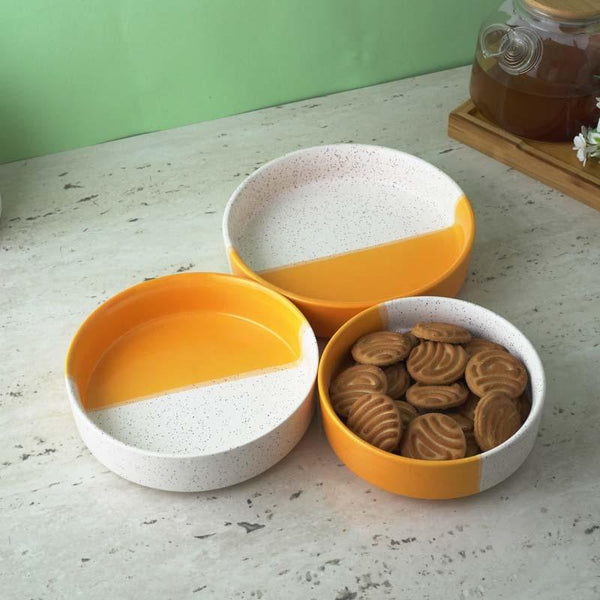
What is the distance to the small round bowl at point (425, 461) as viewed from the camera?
30.0 inches

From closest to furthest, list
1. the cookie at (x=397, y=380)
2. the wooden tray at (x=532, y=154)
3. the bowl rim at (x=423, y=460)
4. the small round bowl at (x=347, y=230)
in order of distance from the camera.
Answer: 1. the bowl rim at (x=423, y=460)
2. the cookie at (x=397, y=380)
3. the small round bowl at (x=347, y=230)
4. the wooden tray at (x=532, y=154)

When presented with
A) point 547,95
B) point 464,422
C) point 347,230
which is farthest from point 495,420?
point 547,95

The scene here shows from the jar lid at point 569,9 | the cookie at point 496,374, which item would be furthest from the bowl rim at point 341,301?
the jar lid at point 569,9

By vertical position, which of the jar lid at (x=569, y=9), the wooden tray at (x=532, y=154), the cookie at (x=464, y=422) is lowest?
the cookie at (x=464, y=422)

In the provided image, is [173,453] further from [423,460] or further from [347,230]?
[347,230]

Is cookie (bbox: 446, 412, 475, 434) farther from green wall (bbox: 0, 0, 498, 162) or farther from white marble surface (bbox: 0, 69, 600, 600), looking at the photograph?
green wall (bbox: 0, 0, 498, 162)

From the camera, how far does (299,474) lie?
85 cm

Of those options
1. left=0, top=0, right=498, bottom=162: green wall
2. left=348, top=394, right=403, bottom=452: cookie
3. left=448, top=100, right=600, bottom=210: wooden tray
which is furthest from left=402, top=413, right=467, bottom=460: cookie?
left=0, top=0, right=498, bottom=162: green wall

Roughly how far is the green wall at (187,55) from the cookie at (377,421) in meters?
0.59

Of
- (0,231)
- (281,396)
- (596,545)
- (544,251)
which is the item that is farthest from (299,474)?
(0,231)

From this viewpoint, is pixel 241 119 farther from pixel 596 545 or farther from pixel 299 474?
pixel 596 545

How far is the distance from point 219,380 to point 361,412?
166mm

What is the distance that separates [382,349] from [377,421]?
0.09m

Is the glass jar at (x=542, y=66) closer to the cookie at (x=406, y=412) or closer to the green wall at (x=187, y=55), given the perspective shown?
the green wall at (x=187, y=55)
